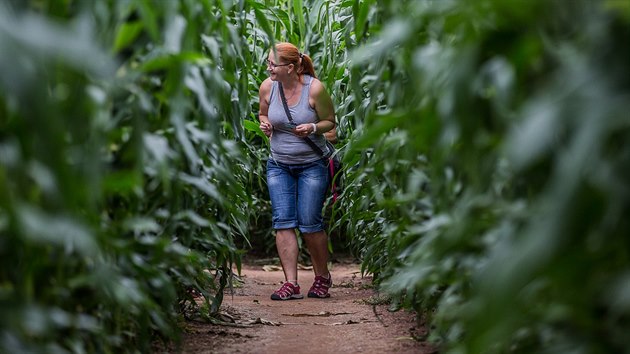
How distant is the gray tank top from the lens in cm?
418

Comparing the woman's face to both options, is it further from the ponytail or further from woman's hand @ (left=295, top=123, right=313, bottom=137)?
woman's hand @ (left=295, top=123, right=313, bottom=137)

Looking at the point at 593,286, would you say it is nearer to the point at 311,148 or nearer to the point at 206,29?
the point at 206,29

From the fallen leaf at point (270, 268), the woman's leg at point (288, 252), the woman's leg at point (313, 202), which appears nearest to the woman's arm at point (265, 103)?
the woman's leg at point (313, 202)

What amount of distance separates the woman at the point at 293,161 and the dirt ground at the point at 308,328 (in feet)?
0.79

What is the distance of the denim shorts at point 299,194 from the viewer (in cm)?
422

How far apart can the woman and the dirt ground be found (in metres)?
0.24

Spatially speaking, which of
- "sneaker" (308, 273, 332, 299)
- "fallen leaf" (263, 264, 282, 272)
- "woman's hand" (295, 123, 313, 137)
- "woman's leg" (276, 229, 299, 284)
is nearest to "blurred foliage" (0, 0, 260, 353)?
"woman's hand" (295, 123, 313, 137)

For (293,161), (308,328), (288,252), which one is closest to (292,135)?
(293,161)

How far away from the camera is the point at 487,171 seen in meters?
1.35

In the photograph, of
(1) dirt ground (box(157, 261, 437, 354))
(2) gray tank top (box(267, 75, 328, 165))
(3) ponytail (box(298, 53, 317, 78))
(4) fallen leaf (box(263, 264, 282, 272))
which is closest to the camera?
(1) dirt ground (box(157, 261, 437, 354))

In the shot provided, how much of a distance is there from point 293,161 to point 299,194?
16cm

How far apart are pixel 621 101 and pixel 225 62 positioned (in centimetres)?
142

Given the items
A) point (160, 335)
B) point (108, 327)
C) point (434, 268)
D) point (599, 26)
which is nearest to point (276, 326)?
point (160, 335)

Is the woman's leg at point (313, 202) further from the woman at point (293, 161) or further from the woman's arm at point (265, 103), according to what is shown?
the woman's arm at point (265, 103)
